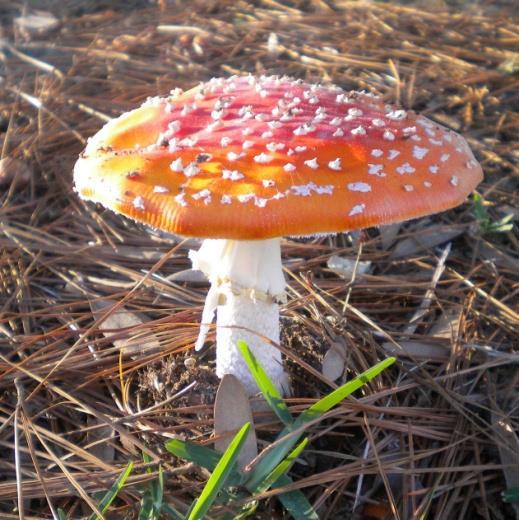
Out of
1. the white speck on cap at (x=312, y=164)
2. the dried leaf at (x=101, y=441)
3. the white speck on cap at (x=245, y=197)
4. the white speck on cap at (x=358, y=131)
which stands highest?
the white speck on cap at (x=358, y=131)

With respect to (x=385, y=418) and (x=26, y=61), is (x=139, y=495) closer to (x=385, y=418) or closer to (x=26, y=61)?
(x=385, y=418)

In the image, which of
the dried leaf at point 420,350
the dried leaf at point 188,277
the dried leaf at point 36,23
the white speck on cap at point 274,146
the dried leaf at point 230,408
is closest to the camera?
the white speck on cap at point 274,146

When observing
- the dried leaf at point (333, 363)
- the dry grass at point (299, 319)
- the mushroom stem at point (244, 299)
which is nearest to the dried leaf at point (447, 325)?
the dry grass at point (299, 319)

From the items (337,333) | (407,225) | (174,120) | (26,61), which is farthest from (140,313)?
(26,61)

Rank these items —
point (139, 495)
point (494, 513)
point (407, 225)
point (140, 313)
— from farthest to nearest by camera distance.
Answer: point (407, 225)
point (140, 313)
point (494, 513)
point (139, 495)

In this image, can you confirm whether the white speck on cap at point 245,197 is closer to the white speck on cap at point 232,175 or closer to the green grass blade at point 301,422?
the white speck on cap at point 232,175

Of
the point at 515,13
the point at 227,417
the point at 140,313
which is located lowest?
the point at 140,313
